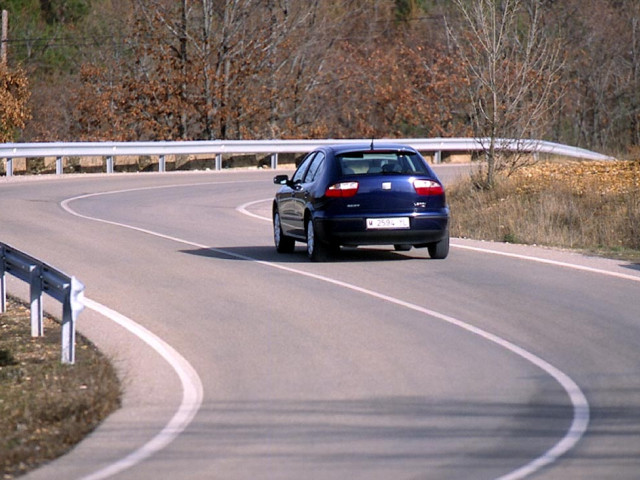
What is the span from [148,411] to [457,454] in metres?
2.20

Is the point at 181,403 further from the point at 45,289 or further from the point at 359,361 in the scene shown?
the point at 45,289

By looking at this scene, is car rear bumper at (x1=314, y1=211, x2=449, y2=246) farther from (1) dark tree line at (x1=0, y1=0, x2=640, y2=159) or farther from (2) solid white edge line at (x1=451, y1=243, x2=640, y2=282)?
(1) dark tree line at (x1=0, y1=0, x2=640, y2=159)

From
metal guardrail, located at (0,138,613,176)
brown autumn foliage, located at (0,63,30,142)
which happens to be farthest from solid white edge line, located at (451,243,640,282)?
brown autumn foliage, located at (0,63,30,142)

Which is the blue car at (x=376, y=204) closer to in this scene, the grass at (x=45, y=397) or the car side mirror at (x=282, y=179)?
the car side mirror at (x=282, y=179)

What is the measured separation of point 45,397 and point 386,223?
7226 mm

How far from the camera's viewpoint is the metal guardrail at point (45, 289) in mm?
9586

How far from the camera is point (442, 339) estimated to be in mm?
10352

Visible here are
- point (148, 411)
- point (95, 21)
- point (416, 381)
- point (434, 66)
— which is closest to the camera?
point (148, 411)

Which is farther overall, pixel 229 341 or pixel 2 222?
pixel 2 222

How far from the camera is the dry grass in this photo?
18.5 metres

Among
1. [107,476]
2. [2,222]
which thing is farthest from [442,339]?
[2,222]

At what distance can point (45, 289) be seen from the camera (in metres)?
10.9

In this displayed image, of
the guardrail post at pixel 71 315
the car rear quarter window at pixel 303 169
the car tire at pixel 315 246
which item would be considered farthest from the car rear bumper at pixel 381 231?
the guardrail post at pixel 71 315

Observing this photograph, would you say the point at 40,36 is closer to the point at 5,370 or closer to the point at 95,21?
the point at 95,21
